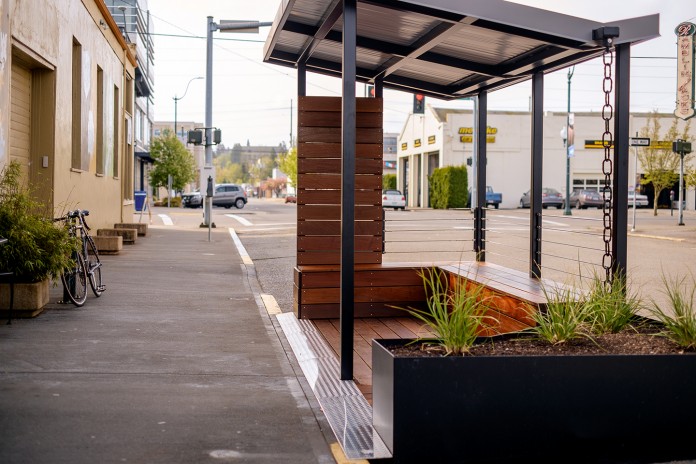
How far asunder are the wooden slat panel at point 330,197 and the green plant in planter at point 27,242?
252cm

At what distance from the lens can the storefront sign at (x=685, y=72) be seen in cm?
2870

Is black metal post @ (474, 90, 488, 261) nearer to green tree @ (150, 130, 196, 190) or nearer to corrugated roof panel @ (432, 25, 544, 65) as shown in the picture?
corrugated roof panel @ (432, 25, 544, 65)

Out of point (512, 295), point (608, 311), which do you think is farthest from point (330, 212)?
point (608, 311)

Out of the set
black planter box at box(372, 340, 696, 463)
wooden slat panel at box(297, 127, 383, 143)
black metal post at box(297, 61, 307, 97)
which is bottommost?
A: black planter box at box(372, 340, 696, 463)

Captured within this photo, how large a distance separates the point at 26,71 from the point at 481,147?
7931 mm

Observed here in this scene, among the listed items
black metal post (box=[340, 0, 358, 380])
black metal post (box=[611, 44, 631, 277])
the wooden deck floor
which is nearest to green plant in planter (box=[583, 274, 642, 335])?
black metal post (box=[611, 44, 631, 277])

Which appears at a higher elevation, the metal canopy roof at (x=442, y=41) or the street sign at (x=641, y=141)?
the street sign at (x=641, y=141)

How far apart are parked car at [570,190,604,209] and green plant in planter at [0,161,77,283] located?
50.7 m

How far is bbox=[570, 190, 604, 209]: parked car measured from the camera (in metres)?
55.7

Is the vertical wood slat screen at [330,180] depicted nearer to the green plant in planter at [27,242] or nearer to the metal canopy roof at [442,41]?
the metal canopy roof at [442,41]

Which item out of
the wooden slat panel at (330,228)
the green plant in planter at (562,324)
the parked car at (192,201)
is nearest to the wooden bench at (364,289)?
the wooden slat panel at (330,228)

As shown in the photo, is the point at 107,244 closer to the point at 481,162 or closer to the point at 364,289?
the point at 364,289

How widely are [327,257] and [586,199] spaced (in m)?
49.9

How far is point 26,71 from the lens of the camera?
1307 cm
